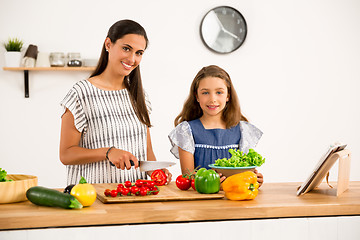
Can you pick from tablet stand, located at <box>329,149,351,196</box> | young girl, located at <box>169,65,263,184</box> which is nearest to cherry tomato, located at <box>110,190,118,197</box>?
young girl, located at <box>169,65,263,184</box>

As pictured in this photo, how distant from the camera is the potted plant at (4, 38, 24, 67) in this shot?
12.6ft

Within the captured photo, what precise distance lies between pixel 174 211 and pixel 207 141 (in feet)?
2.80

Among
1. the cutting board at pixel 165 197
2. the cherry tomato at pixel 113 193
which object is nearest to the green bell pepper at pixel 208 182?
the cutting board at pixel 165 197

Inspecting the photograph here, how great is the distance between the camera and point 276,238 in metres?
1.59

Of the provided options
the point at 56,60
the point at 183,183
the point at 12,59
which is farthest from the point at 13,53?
the point at 183,183

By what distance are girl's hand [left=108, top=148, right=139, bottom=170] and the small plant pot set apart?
2.34 metres

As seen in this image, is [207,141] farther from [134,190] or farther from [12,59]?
[12,59]

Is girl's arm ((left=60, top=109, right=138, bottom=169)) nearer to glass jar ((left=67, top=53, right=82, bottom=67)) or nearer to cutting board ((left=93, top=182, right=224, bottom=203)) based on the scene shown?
cutting board ((left=93, top=182, right=224, bottom=203))

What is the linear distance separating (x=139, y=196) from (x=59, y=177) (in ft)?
8.34

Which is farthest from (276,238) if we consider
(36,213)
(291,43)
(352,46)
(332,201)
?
(352,46)

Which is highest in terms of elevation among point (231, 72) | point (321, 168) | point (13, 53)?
point (13, 53)

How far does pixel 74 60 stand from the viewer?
3926 mm

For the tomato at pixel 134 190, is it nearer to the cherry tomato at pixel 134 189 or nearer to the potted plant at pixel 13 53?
the cherry tomato at pixel 134 189

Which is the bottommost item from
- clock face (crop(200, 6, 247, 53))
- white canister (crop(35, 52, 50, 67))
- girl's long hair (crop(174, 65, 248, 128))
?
girl's long hair (crop(174, 65, 248, 128))
